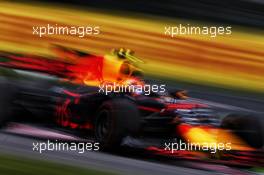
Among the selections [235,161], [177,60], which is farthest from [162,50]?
[235,161]

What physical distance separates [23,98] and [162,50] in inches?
40.5

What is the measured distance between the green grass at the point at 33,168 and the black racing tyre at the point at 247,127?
2.72ft

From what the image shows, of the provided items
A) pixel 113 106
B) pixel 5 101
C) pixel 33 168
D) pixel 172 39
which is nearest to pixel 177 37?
pixel 172 39

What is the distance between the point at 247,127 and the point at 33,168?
1.36 meters

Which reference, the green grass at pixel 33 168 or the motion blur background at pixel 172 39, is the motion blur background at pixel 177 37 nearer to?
the motion blur background at pixel 172 39

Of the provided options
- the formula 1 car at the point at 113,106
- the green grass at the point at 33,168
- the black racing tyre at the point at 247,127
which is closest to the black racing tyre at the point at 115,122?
the formula 1 car at the point at 113,106

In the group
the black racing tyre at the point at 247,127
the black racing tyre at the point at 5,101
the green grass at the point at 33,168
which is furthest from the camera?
the black racing tyre at the point at 5,101

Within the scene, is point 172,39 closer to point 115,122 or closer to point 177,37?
point 177,37

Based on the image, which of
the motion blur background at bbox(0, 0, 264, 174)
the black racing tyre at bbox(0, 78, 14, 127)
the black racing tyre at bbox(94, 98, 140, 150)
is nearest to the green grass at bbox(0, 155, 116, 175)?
the motion blur background at bbox(0, 0, 264, 174)

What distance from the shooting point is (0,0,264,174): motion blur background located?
4.97 m

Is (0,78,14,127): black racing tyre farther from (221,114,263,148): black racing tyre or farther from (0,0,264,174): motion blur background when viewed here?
(221,114,263,148): black racing tyre

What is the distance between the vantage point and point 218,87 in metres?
5.03

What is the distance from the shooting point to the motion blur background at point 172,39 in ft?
16.3

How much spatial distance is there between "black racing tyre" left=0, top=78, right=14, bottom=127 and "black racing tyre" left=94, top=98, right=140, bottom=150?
62 cm
